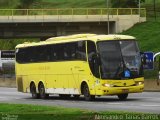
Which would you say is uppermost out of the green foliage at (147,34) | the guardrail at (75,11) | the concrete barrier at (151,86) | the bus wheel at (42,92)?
the guardrail at (75,11)

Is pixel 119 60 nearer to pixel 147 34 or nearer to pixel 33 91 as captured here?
pixel 33 91

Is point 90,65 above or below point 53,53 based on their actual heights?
below

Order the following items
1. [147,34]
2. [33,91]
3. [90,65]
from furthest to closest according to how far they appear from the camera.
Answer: [147,34] < [33,91] < [90,65]

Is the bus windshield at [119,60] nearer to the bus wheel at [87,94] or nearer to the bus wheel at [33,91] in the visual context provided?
the bus wheel at [87,94]

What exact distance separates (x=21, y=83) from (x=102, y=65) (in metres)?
9.63

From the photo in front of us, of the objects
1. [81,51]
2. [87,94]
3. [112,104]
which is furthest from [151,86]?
[112,104]

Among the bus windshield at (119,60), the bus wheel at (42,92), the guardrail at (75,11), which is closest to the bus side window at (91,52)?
the bus windshield at (119,60)

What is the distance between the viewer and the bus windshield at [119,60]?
97.6 ft

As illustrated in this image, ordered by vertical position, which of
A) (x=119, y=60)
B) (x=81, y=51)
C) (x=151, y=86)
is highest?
(x=81, y=51)

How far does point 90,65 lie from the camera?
99.6 feet

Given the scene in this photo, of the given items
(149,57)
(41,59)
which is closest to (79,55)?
(41,59)

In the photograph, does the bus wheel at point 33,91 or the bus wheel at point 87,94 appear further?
the bus wheel at point 33,91

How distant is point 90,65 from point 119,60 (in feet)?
5.05

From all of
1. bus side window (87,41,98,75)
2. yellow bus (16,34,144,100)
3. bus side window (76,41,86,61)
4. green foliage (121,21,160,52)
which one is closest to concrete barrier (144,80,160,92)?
yellow bus (16,34,144,100)
